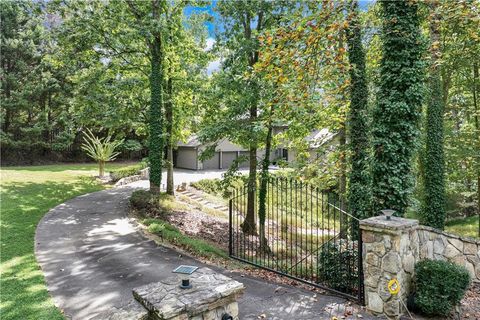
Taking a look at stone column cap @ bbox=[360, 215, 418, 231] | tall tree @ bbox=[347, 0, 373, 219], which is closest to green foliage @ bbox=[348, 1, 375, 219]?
tall tree @ bbox=[347, 0, 373, 219]

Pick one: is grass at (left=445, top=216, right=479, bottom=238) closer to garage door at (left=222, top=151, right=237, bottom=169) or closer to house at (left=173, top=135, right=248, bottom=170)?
house at (left=173, top=135, right=248, bottom=170)

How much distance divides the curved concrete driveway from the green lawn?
0.24m

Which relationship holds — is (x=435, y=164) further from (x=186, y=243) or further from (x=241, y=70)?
(x=186, y=243)

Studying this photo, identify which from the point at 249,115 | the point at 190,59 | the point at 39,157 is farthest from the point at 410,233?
the point at 39,157

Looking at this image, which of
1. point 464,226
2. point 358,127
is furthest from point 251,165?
point 464,226

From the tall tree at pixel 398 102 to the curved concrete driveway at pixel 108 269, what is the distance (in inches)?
94.2

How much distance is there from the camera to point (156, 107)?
12.8 metres

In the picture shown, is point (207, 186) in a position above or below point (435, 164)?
below

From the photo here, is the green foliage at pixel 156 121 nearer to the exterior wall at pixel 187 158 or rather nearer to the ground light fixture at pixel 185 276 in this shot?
the ground light fixture at pixel 185 276

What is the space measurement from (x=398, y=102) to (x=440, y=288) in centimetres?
318

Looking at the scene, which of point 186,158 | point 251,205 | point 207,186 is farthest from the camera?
point 186,158

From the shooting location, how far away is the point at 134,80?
13625 mm

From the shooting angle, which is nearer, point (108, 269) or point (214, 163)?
point (108, 269)

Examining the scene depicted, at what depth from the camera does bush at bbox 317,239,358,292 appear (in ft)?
A: 17.8
